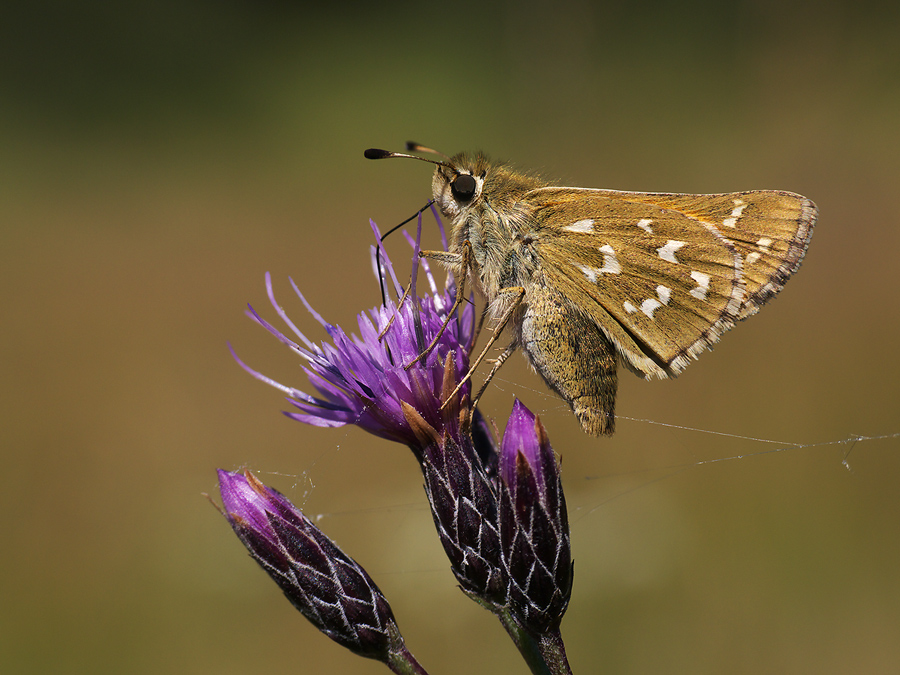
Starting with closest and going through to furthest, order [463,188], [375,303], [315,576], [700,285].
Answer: [315,576]
[700,285]
[463,188]
[375,303]

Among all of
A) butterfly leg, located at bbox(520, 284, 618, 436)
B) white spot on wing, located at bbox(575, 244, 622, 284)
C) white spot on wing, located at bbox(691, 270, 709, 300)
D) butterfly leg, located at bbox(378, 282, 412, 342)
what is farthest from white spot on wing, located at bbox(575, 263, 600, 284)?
butterfly leg, located at bbox(378, 282, 412, 342)

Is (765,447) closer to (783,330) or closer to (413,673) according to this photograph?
(783,330)

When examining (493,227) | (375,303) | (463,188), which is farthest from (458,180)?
(375,303)

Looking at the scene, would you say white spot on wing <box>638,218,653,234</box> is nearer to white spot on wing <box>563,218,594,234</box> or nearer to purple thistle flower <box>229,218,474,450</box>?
white spot on wing <box>563,218,594,234</box>

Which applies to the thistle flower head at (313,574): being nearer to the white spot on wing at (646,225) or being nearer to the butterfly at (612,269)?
the butterfly at (612,269)

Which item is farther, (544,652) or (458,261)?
(458,261)

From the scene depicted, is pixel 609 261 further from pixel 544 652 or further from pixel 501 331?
pixel 544 652
